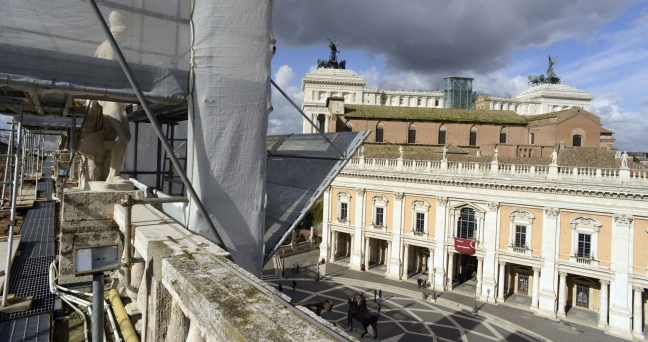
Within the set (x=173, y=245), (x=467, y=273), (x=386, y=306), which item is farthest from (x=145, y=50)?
(x=467, y=273)

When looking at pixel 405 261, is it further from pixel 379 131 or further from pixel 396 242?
pixel 379 131

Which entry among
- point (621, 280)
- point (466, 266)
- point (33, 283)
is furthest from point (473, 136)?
point (33, 283)

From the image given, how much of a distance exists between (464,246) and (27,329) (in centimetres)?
2890

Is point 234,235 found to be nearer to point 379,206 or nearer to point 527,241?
point 527,241

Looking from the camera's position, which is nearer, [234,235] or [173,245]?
[173,245]

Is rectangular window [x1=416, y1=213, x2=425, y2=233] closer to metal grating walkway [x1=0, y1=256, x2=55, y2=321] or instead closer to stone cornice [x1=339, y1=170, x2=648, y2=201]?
stone cornice [x1=339, y1=170, x2=648, y2=201]

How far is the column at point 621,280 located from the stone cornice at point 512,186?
1.43 meters

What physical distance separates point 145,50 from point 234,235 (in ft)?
8.52

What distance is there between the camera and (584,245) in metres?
25.5

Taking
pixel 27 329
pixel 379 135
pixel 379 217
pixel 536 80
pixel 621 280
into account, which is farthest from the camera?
pixel 536 80

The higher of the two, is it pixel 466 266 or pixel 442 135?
pixel 442 135

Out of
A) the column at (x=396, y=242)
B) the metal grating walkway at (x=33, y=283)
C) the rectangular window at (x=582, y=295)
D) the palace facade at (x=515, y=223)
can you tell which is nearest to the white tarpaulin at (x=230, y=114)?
the metal grating walkway at (x=33, y=283)

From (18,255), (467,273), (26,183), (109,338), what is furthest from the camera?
(467,273)

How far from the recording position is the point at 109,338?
405cm
